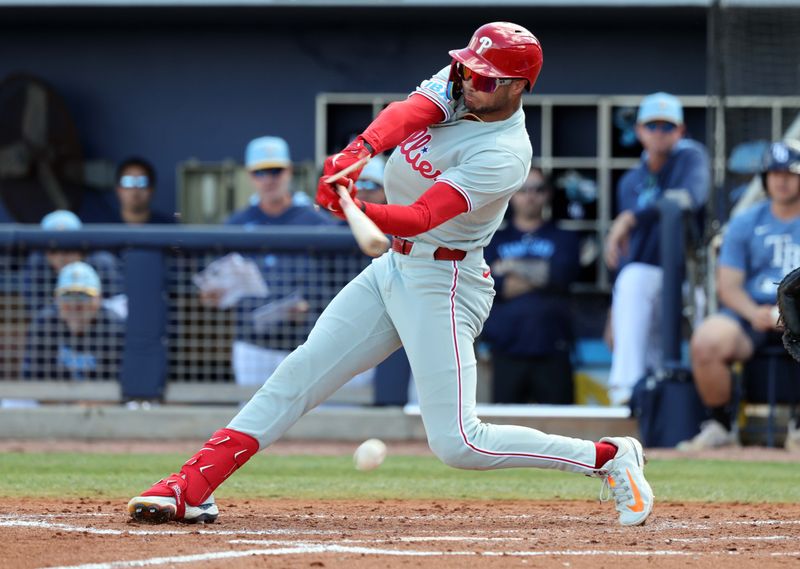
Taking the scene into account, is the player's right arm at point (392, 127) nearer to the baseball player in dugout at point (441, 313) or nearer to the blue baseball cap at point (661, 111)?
the baseball player in dugout at point (441, 313)

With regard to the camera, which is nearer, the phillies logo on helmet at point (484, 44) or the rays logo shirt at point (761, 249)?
the phillies logo on helmet at point (484, 44)

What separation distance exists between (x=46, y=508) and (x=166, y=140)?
6871mm

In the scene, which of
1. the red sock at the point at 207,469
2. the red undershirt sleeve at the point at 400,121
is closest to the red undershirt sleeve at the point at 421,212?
the red undershirt sleeve at the point at 400,121

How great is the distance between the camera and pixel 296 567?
12.7ft

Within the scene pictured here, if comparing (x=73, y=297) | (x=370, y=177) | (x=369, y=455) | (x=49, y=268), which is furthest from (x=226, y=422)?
(x=369, y=455)

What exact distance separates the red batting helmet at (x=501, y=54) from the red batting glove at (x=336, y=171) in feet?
1.61

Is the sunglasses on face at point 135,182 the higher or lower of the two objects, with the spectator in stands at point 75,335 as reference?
higher

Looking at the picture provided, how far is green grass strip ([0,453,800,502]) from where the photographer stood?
6.14 m

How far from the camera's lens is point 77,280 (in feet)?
28.0

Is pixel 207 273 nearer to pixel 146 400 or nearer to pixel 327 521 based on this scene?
pixel 146 400

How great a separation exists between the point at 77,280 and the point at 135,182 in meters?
1.61

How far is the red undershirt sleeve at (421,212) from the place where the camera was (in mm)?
4363

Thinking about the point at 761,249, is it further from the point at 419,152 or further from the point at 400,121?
the point at 400,121

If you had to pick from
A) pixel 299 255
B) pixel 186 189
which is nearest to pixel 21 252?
pixel 299 255
